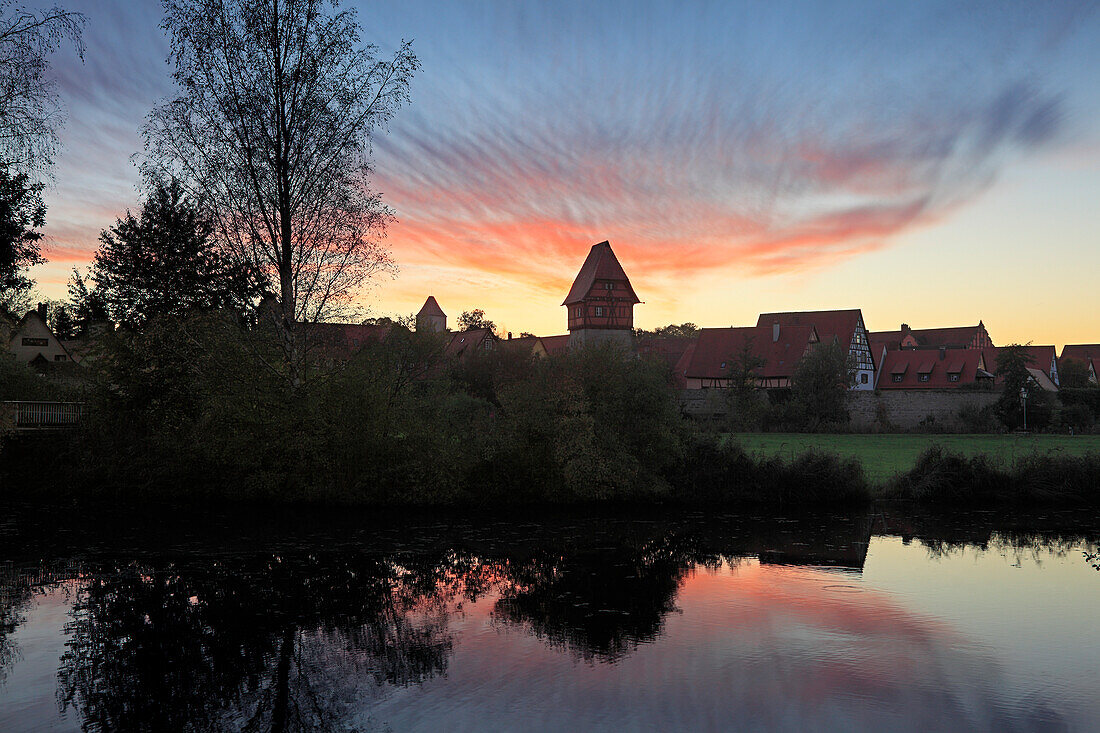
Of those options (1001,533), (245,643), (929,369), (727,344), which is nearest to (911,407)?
(727,344)

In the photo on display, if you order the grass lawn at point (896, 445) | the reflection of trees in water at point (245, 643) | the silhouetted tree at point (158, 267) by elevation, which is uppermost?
the silhouetted tree at point (158, 267)

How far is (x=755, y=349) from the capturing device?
65.6 metres

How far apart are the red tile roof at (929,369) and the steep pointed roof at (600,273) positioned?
1087 inches

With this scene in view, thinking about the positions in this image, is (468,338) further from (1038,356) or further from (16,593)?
(16,593)

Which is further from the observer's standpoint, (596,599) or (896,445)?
(896,445)

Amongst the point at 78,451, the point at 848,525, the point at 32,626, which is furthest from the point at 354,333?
the point at 32,626

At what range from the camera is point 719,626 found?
10.1m

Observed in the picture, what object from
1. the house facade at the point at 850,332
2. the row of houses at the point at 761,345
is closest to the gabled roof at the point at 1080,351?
the row of houses at the point at 761,345

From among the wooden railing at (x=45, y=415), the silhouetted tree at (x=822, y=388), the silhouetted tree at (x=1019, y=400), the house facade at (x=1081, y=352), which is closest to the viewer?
the wooden railing at (x=45, y=415)

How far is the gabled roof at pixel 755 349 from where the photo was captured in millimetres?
63656

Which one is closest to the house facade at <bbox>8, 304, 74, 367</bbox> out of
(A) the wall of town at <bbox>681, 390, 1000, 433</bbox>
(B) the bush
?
(A) the wall of town at <bbox>681, 390, 1000, 433</bbox>

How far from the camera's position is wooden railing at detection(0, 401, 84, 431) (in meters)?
23.9

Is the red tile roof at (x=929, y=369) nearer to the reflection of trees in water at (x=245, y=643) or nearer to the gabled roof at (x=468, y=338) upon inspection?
the gabled roof at (x=468, y=338)

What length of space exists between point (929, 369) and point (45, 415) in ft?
236
